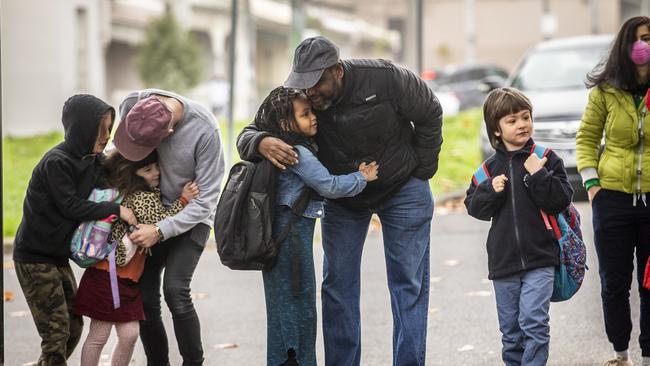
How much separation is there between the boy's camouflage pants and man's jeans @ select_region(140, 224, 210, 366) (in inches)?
18.0

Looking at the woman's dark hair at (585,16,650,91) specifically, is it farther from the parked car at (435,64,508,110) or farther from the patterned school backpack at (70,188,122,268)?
the parked car at (435,64,508,110)

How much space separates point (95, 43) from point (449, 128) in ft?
39.6

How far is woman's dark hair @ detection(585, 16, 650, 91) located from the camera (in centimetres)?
562

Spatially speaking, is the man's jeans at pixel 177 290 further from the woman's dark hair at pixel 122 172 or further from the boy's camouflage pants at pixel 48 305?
the boy's camouflage pants at pixel 48 305

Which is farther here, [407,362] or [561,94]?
[561,94]

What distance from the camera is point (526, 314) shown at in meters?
5.26

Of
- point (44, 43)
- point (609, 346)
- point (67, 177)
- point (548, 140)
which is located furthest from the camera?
point (44, 43)

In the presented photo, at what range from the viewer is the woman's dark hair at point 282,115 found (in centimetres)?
519

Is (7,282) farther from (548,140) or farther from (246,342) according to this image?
(548,140)

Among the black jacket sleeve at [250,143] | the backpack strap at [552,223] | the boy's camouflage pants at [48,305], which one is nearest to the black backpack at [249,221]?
the black jacket sleeve at [250,143]

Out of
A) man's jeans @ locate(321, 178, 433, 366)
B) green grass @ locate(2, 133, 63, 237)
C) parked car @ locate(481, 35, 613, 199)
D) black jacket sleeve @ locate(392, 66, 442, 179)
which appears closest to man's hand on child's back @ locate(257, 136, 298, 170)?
man's jeans @ locate(321, 178, 433, 366)

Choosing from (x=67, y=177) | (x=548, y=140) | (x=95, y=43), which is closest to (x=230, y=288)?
(x=67, y=177)

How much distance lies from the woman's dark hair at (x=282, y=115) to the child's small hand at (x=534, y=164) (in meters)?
1.06

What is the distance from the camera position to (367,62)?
5387 millimetres
